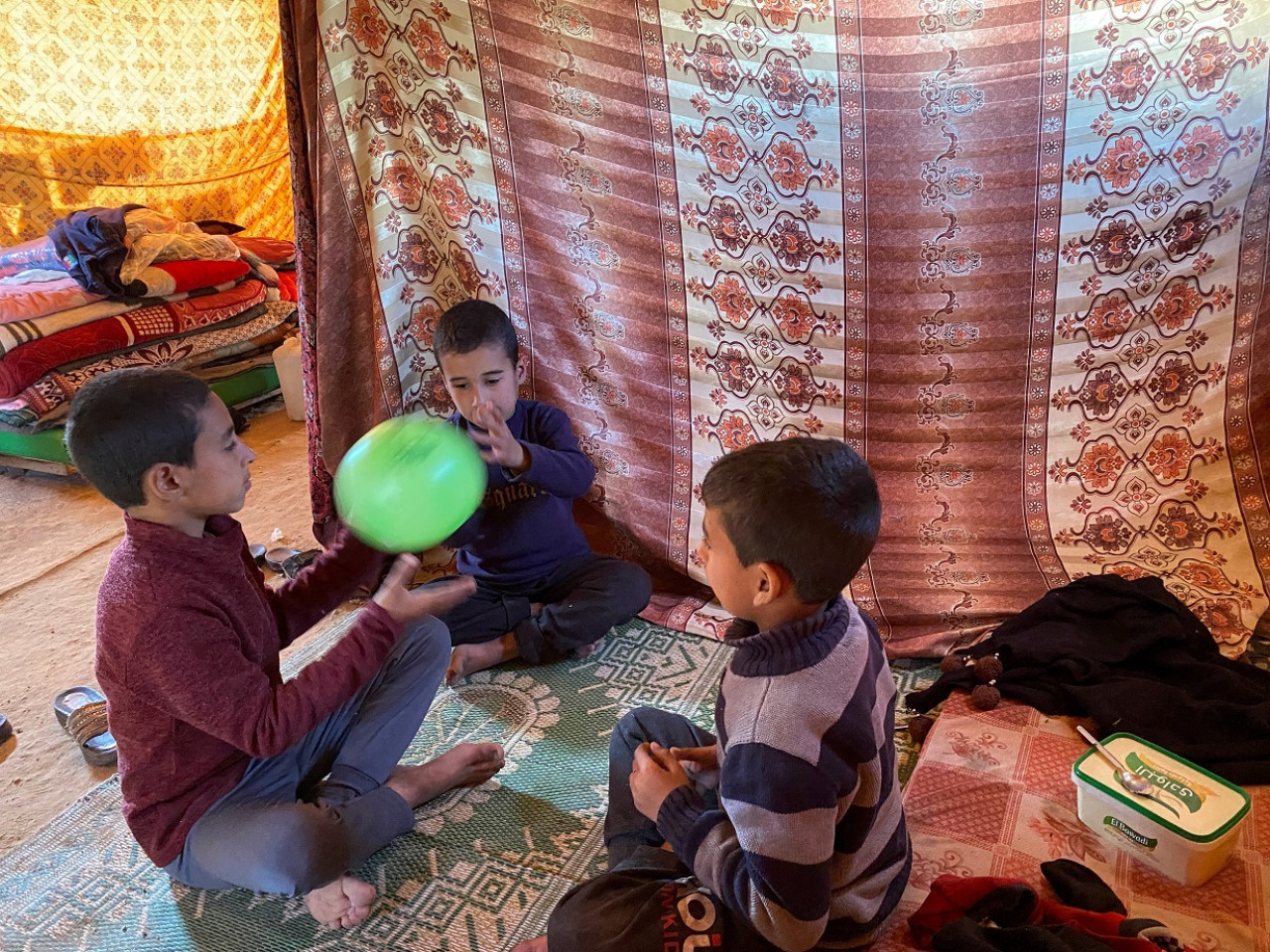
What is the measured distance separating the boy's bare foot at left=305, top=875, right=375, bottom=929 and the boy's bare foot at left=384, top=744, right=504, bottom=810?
174 mm

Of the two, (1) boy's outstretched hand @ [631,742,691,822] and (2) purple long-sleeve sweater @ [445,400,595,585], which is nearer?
(1) boy's outstretched hand @ [631,742,691,822]

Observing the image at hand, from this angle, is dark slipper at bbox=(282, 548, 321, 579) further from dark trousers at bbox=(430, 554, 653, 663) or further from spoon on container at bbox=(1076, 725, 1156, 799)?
spoon on container at bbox=(1076, 725, 1156, 799)

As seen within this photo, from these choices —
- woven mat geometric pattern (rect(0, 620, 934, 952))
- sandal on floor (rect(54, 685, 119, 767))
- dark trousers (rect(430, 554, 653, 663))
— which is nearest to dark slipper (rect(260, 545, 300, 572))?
sandal on floor (rect(54, 685, 119, 767))

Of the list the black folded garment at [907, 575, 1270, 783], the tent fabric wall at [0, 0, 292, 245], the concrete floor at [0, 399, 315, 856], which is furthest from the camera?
the tent fabric wall at [0, 0, 292, 245]

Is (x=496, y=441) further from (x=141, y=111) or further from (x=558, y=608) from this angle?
(x=141, y=111)

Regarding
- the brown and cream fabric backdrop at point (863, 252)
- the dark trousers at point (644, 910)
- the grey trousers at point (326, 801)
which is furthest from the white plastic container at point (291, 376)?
the dark trousers at point (644, 910)

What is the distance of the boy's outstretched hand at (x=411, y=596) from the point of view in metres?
1.47

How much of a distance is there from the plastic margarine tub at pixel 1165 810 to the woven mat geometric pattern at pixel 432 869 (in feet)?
1.70

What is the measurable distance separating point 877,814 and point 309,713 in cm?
84

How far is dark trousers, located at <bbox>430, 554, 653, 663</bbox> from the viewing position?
6.93ft

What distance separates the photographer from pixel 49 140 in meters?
4.13

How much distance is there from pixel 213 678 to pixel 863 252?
155 centimetres

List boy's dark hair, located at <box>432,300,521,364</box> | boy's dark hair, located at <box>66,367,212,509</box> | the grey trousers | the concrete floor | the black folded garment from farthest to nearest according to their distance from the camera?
boy's dark hair, located at <box>432,300,521,364</box>
the concrete floor
the black folded garment
the grey trousers
boy's dark hair, located at <box>66,367,212,509</box>

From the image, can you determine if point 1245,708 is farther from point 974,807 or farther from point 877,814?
point 877,814
